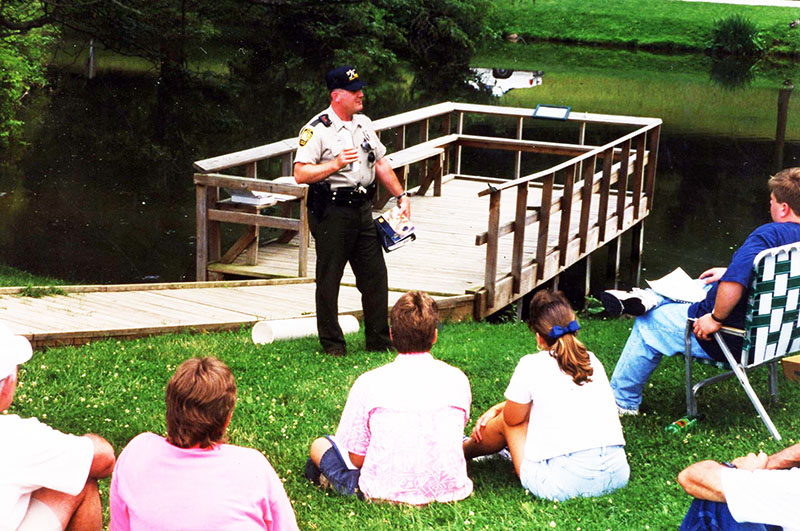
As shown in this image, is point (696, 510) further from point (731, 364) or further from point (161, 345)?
point (161, 345)

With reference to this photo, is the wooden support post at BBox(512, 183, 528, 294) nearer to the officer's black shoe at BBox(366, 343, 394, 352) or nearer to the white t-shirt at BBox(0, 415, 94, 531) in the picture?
the officer's black shoe at BBox(366, 343, 394, 352)

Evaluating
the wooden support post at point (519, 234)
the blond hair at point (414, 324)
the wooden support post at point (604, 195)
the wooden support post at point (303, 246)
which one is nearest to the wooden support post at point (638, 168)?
the wooden support post at point (604, 195)

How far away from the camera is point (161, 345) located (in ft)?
21.9

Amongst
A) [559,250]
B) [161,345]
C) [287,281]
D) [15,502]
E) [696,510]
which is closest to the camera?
[15,502]

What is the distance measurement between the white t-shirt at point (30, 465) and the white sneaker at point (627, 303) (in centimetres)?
298

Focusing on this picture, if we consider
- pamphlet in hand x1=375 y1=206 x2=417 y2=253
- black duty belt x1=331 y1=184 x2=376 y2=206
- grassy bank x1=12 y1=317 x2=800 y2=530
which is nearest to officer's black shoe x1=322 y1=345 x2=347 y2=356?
grassy bank x1=12 y1=317 x2=800 y2=530

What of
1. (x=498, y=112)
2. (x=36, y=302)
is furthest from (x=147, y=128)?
(x=36, y=302)

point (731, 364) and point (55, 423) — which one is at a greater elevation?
point (731, 364)

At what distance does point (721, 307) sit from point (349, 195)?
246 centimetres

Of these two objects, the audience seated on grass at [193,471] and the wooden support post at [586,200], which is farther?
the wooden support post at [586,200]

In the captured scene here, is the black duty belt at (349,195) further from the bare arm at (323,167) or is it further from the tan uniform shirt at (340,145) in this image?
the bare arm at (323,167)

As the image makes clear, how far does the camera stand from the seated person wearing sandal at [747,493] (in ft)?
9.32

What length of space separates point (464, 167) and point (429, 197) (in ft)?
25.6

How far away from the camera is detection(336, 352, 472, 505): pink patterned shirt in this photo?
4.04 m
